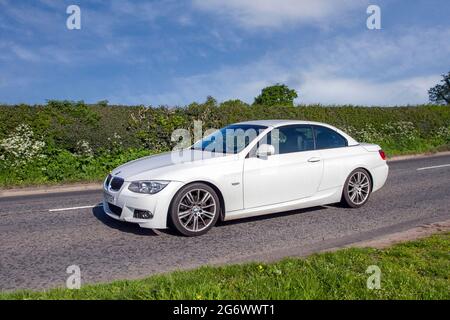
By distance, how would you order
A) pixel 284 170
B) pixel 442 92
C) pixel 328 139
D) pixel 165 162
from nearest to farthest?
pixel 165 162 < pixel 284 170 < pixel 328 139 < pixel 442 92

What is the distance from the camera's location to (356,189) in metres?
6.75

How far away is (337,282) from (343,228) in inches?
94.2

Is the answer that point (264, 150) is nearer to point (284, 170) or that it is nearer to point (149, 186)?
point (284, 170)

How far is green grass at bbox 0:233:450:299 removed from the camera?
10.4ft

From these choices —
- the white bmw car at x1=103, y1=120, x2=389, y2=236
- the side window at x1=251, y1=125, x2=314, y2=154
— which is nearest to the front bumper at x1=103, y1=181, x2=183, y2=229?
the white bmw car at x1=103, y1=120, x2=389, y2=236

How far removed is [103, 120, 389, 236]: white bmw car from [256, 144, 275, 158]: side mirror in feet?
0.05

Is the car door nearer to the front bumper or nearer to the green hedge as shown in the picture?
the front bumper

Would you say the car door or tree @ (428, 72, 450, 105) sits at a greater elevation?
tree @ (428, 72, 450, 105)

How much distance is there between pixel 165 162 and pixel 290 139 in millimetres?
2044

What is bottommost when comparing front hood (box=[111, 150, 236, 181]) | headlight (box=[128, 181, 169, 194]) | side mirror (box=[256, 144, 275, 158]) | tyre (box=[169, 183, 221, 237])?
tyre (box=[169, 183, 221, 237])

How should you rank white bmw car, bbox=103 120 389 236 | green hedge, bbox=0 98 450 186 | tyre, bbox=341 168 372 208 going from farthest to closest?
green hedge, bbox=0 98 450 186 → tyre, bbox=341 168 372 208 → white bmw car, bbox=103 120 389 236

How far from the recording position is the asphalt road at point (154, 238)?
4.31 m

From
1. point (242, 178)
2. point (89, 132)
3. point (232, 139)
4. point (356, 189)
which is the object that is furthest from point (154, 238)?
point (89, 132)

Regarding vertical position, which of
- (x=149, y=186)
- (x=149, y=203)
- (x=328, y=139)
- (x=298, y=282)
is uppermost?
(x=328, y=139)
